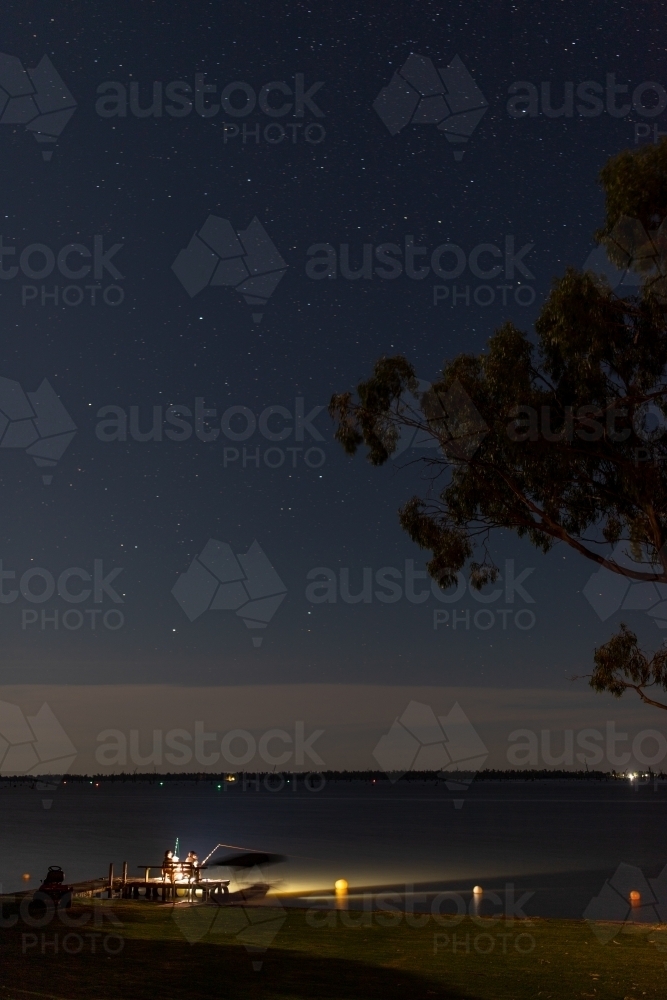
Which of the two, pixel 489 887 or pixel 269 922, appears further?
pixel 489 887

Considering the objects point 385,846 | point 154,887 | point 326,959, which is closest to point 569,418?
point 326,959

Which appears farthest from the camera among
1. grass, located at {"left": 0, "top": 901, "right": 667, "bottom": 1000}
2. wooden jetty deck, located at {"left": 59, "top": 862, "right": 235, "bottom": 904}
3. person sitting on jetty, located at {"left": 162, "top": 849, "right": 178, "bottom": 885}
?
person sitting on jetty, located at {"left": 162, "top": 849, "right": 178, "bottom": 885}

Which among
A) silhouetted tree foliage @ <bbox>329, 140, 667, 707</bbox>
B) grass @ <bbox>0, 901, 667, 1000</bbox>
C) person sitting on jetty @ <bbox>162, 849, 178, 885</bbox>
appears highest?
silhouetted tree foliage @ <bbox>329, 140, 667, 707</bbox>

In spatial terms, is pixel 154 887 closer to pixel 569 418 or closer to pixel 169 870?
pixel 169 870

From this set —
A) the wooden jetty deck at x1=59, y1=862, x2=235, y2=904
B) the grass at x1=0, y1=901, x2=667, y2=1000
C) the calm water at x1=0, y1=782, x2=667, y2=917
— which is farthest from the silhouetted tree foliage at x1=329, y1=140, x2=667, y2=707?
the calm water at x1=0, y1=782, x2=667, y2=917

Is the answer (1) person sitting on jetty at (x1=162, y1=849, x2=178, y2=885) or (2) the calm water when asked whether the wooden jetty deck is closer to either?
(1) person sitting on jetty at (x1=162, y1=849, x2=178, y2=885)

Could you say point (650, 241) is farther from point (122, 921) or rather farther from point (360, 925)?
point (122, 921)

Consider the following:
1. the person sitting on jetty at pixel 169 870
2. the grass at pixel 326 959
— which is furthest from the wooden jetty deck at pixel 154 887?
the grass at pixel 326 959

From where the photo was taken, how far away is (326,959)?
13.9 meters

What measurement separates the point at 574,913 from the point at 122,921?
2865 centimetres

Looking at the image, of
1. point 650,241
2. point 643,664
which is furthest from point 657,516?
point 650,241

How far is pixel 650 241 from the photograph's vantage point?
52.3 ft

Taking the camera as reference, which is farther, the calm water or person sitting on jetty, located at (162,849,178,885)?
the calm water

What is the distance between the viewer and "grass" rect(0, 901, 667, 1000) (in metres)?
11.7
